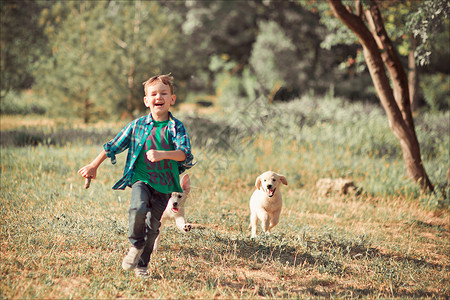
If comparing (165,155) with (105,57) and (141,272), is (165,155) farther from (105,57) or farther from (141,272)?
(105,57)

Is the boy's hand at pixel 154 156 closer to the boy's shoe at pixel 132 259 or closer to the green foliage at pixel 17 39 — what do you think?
the boy's shoe at pixel 132 259

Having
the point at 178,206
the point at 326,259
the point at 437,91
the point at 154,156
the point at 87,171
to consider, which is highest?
the point at 437,91

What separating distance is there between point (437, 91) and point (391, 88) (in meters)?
17.4

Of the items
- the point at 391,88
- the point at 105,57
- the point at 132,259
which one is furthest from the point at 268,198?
the point at 105,57

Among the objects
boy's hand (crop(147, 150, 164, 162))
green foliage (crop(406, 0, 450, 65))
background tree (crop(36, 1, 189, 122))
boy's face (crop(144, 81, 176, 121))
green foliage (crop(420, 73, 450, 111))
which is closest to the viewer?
boy's hand (crop(147, 150, 164, 162))

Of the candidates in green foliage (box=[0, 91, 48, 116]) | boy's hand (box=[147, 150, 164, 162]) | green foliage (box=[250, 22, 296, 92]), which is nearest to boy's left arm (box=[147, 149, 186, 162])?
boy's hand (box=[147, 150, 164, 162])

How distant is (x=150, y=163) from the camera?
12.9 feet

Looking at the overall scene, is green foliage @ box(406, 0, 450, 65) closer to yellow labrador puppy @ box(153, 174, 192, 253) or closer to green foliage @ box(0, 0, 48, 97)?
yellow labrador puppy @ box(153, 174, 192, 253)

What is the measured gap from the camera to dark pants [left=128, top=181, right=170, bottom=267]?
3.71 m

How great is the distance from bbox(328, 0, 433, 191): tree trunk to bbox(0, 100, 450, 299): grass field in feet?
1.28

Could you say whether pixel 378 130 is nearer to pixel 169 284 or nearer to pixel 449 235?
pixel 449 235

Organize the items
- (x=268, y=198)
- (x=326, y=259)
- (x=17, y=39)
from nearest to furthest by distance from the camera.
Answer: (x=326, y=259) → (x=268, y=198) → (x=17, y=39)

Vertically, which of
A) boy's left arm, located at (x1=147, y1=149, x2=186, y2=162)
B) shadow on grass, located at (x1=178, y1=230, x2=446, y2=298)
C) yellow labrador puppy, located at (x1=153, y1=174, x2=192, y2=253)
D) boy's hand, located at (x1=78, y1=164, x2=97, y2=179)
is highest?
boy's left arm, located at (x1=147, y1=149, x2=186, y2=162)

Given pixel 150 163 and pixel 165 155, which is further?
pixel 150 163
